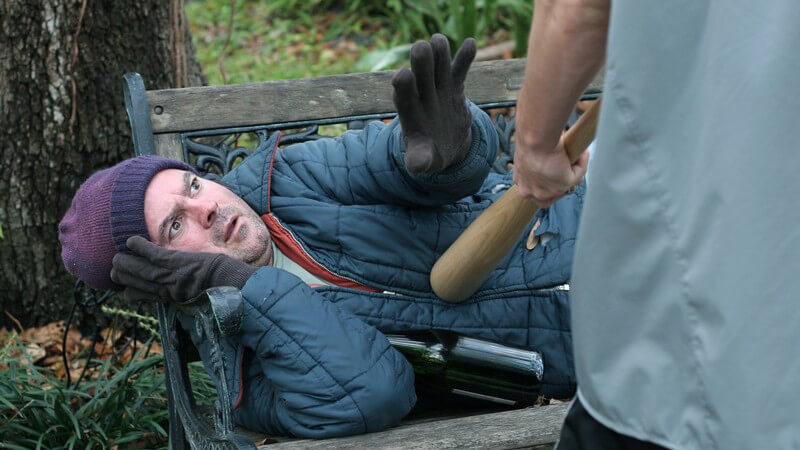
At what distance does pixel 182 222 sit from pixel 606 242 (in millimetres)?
1554

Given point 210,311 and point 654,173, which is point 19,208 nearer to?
point 210,311

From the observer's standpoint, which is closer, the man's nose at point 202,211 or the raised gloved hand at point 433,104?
the raised gloved hand at point 433,104

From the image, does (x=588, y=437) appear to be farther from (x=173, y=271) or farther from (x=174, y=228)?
(x=174, y=228)

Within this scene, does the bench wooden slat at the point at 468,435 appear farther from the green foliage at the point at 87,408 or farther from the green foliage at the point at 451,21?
the green foliage at the point at 451,21

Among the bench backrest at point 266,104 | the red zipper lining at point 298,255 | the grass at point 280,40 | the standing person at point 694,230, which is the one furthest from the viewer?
the grass at point 280,40

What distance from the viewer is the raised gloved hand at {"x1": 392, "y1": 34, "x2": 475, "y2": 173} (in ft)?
7.33

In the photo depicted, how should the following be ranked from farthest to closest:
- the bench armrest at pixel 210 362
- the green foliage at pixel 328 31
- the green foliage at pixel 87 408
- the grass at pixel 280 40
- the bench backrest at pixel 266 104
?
the grass at pixel 280 40, the green foliage at pixel 328 31, the green foliage at pixel 87 408, the bench backrest at pixel 266 104, the bench armrest at pixel 210 362

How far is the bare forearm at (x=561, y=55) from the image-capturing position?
136cm

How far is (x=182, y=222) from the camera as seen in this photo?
258 cm

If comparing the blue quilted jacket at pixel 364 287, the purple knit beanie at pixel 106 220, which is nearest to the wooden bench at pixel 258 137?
the blue quilted jacket at pixel 364 287

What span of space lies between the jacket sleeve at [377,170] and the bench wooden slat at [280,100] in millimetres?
190

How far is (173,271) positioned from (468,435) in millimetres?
825

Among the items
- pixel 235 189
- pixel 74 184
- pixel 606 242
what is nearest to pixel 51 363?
pixel 74 184

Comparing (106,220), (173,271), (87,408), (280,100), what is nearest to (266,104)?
(280,100)
